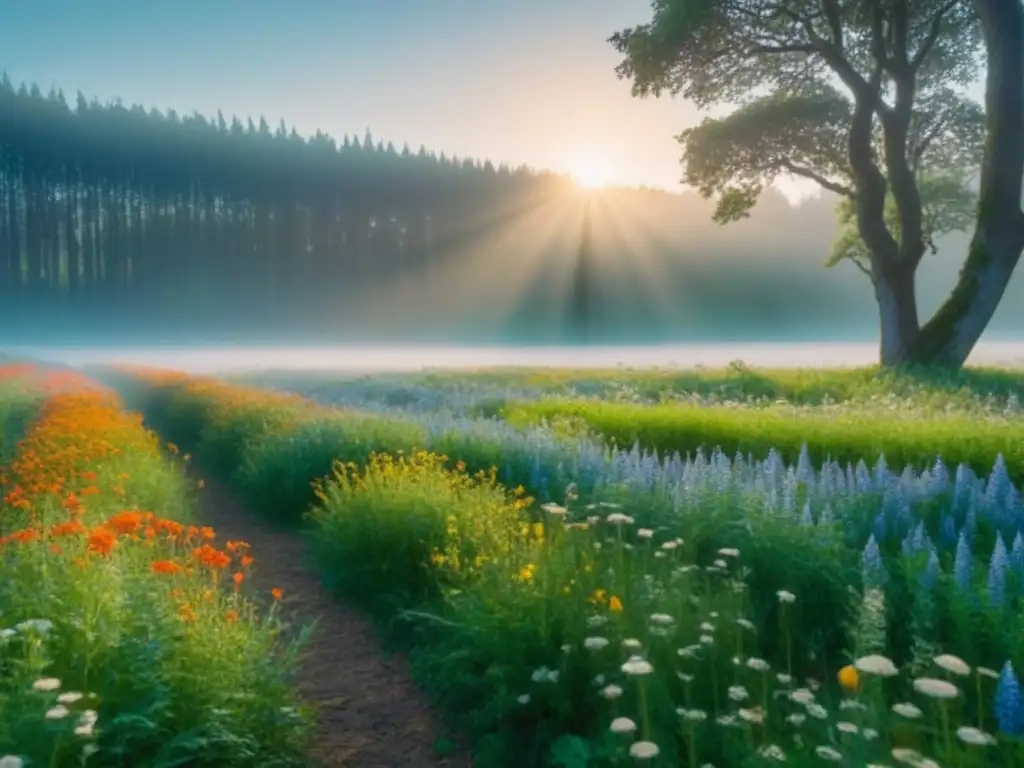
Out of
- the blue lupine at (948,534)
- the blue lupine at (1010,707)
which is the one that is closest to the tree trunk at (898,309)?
the blue lupine at (948,534)

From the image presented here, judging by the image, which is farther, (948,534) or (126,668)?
(948,534)

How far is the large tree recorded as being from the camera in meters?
14.3

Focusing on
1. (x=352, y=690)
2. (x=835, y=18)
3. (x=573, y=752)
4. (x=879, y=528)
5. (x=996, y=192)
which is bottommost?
(x=352, y=690)

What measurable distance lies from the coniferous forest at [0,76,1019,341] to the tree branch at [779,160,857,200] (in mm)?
9108

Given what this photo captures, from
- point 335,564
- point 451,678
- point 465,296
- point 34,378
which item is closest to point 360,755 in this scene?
point 451,678

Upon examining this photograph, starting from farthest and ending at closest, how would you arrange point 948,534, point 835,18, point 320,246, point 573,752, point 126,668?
point 320,246 < point 835,18 < point 948,534 < point 126,668 < point 573,752

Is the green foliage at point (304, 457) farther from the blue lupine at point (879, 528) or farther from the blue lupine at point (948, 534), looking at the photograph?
the blue lupine at point (948, 534)

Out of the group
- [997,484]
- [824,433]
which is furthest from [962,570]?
[824,433]

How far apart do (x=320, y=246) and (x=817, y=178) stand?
25155 millimetres

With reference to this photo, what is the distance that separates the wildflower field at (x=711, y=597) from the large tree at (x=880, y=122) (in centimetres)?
827

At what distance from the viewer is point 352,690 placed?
482 cm

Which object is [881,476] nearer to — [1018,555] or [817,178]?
[1018,555]

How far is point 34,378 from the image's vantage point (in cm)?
2030

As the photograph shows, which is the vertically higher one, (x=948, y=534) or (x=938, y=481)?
(x=938, y=481)
